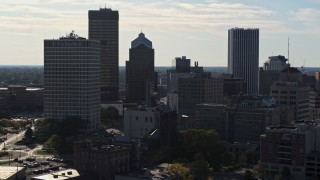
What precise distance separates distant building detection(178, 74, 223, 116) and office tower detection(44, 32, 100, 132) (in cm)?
2764

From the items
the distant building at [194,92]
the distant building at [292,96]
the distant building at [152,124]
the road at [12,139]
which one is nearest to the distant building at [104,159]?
the distant building at [152,124]

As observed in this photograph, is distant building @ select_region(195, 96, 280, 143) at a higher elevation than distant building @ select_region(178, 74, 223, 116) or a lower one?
lower

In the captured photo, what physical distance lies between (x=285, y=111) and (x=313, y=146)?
4010cm

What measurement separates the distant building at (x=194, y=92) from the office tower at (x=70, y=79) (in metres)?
27.6

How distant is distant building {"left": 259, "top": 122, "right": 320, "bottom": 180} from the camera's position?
10588cm

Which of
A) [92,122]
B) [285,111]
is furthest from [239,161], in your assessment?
[92,122]

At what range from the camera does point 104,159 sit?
9906 centimetres

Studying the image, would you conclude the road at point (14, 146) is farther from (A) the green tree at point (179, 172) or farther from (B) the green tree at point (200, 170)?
(B) the green tree at point (200, 170)

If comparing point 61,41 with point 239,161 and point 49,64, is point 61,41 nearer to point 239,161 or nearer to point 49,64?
point 49,64

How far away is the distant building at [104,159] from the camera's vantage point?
9925cm

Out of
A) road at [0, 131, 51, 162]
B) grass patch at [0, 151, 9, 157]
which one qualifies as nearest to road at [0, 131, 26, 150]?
road at [0, 131, 51, 162]

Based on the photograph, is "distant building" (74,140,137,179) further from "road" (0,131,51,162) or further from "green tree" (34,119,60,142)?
"green tree" (34,119,60,142)

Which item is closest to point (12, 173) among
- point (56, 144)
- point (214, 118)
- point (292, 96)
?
point (56, 144)

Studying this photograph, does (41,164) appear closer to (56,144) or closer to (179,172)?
(56,144)
